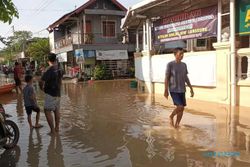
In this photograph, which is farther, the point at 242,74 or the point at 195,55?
the point at 195,55

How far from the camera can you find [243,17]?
10273 mm

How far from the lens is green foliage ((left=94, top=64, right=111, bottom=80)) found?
28.6 m

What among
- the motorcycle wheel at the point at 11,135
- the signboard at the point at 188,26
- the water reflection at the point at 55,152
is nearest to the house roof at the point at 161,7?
the signboard at the point at 188,26

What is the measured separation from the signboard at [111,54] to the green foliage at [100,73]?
1.26 metres

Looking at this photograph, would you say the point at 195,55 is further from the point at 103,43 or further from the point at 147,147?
the point at 103,43

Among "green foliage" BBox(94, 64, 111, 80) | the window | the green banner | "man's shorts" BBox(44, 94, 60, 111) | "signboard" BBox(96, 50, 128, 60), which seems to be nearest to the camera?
"man's shorts" BBox(44, 94, 60, 111)

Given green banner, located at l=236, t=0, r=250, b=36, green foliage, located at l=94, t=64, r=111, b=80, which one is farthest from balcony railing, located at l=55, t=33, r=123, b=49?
green banner, located at l=236, t=0, r=250, b=36

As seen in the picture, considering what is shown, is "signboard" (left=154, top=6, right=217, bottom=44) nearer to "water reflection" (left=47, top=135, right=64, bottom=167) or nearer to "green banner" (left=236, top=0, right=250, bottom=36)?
"green banner" (left=236, top=0, right=250, bottom=36)

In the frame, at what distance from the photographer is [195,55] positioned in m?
12.1

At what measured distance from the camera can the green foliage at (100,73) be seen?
→ 28.6m

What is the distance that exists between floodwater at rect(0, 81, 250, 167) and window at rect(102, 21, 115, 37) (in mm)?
22469

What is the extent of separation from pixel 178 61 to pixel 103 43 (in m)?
24.5

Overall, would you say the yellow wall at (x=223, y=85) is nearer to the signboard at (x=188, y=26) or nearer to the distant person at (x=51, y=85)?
the signboard at (x=188, y=26)

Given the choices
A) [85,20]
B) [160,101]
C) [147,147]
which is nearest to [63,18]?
[85,20]
